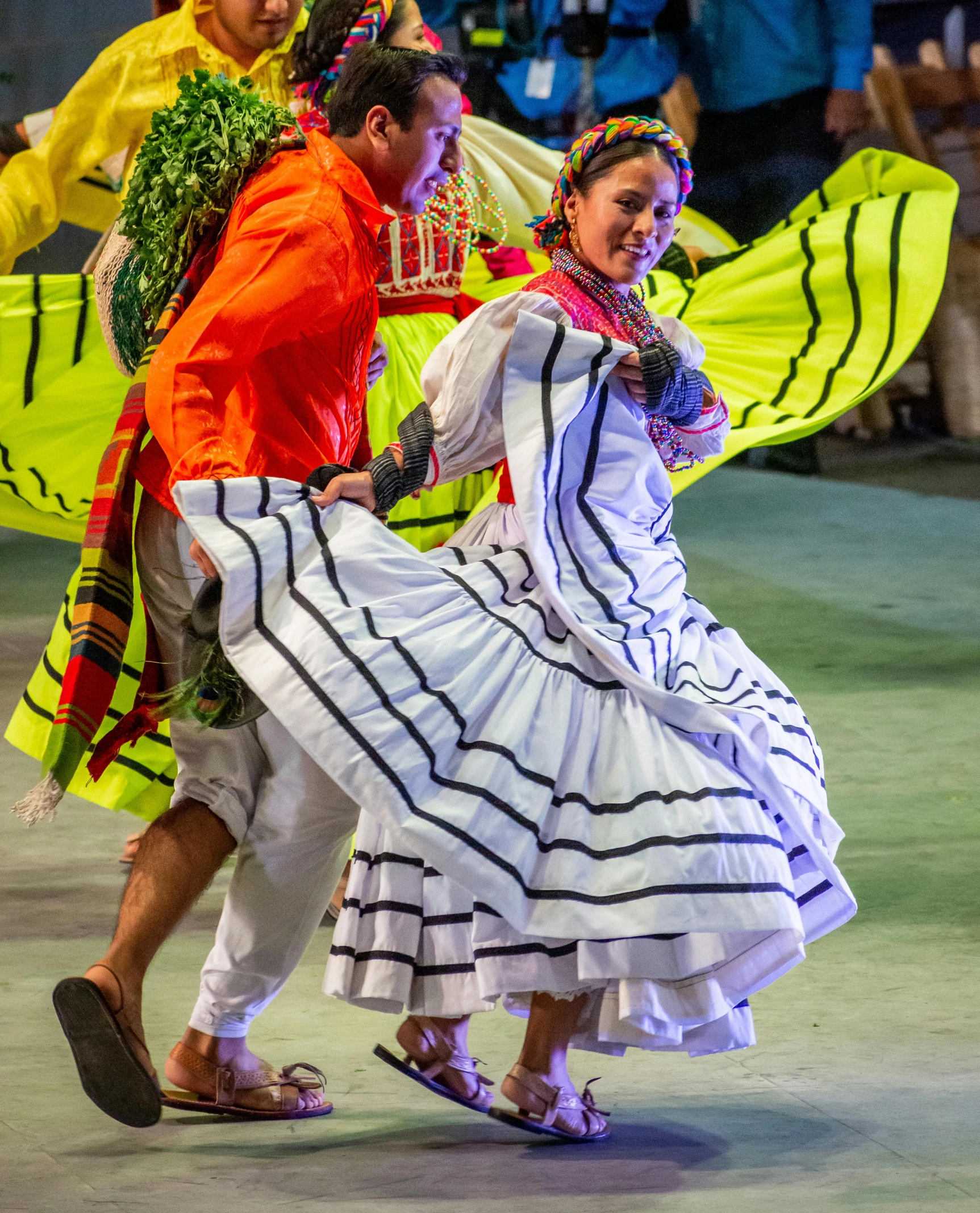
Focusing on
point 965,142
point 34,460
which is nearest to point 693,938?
point 34,460

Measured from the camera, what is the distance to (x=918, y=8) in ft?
26.6

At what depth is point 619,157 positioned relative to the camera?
2604 mm

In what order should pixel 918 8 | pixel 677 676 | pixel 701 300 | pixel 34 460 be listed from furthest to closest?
pixel 918 8, pixel 701 300, pixel 34 460, pixel 677 676

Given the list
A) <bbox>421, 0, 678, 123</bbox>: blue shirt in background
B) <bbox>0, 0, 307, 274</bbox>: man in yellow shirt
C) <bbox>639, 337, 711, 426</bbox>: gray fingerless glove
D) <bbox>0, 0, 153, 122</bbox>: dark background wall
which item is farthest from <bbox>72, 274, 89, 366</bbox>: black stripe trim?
<bbox>0, 0, 153, 122</bbox>: dark background wall

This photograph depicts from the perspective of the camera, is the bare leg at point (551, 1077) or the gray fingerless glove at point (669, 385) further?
the gray fingerless glove at point (669, 385)

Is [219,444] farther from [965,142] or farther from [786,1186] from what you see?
[965,142]

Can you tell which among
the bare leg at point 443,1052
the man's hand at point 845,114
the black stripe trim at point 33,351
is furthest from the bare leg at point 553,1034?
the man's hand at point 845,114

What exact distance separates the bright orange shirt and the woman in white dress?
3.3 inches

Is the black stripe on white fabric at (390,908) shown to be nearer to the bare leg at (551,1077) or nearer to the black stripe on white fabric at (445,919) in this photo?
the black stripe on white fabric at (445,919)

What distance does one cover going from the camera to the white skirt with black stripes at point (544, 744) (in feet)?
7.23

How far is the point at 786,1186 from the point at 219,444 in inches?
43.3

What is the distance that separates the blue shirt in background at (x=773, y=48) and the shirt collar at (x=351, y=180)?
20.0 feet

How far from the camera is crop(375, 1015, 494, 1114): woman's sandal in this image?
A: 2.49 metres

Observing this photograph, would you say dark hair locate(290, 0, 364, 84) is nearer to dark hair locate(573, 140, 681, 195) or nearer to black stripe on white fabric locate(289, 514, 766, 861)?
dark hair locate(573, 140, 681, 195)
